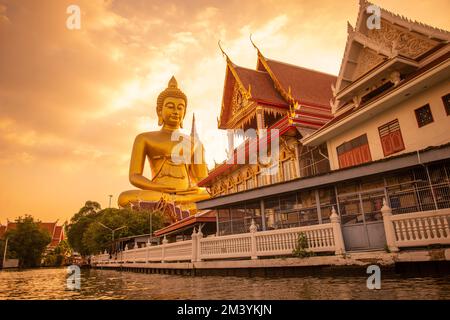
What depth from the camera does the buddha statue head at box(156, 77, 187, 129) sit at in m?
32.1

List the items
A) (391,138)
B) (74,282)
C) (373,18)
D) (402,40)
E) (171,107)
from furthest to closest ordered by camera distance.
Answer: (171,107) < (373,18) < (74,282) < (402,40) < (391,138)

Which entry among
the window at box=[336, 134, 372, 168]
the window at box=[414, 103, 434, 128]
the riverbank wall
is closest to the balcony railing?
the riverbank wall

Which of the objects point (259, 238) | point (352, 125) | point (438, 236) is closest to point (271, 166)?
point (352, 125)

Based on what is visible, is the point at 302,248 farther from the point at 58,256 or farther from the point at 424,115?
the point at 58,256

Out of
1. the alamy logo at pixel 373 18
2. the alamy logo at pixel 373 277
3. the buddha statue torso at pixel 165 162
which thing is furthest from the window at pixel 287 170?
the buddha statue torso at pixel 165 162

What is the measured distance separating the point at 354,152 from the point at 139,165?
2267cm

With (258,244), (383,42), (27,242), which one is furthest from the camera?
(27,242)

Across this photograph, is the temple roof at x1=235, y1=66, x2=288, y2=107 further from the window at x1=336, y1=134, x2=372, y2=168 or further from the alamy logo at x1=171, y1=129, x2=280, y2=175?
the window at x1=336, y1=134, x2=372, y2=168

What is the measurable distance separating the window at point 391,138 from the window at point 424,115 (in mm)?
746

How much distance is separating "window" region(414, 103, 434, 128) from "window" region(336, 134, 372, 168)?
218 centimetres

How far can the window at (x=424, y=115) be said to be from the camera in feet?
34.5

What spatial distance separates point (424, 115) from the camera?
1066 centimetres

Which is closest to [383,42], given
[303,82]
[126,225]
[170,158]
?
[303,82]

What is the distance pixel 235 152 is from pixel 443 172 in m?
12.4
